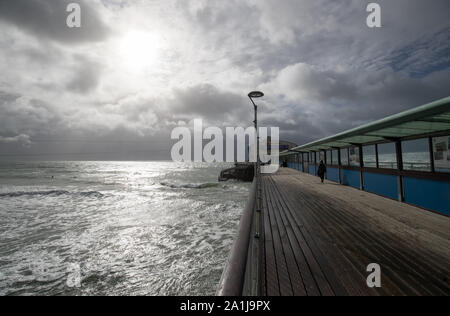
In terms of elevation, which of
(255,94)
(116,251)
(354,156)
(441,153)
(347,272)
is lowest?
(116,251)

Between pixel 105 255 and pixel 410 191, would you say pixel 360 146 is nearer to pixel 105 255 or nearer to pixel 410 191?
pixel 410 191

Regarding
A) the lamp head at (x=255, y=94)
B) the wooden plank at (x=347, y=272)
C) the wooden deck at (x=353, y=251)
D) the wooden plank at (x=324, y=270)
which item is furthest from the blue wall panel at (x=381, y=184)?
the lamp head at (x=255, y=94)

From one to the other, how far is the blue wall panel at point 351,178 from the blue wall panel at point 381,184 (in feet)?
2.69

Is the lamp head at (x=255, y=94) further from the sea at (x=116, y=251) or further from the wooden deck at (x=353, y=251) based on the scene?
the sea at (x=116, y=251)

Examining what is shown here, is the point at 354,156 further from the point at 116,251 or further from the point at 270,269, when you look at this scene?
the point at 116,251

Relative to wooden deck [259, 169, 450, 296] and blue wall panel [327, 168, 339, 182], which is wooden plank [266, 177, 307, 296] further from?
blue wall panel [327, 168, 339, 182]

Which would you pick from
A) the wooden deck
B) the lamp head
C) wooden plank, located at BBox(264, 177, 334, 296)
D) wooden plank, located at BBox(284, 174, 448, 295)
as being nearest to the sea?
the wooden deck

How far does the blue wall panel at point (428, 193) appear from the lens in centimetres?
551

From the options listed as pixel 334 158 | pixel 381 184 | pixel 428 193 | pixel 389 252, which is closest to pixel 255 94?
pixel 389 252

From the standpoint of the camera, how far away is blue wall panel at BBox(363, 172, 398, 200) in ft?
25.1

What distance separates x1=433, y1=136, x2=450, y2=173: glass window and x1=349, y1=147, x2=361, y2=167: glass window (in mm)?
4747

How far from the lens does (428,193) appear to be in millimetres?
6039

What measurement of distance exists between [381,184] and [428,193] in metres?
2.45
